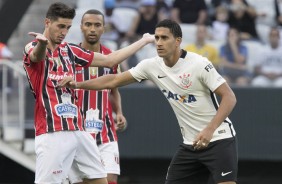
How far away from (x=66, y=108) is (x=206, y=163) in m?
1.41

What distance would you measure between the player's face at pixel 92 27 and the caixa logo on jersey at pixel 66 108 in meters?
1.30

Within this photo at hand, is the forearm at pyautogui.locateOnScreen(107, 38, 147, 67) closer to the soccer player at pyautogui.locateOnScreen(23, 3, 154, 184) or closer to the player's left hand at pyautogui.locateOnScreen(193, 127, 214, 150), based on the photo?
the soccer player at pyautogui.locateOnScreen(23, 3, 154, 184)

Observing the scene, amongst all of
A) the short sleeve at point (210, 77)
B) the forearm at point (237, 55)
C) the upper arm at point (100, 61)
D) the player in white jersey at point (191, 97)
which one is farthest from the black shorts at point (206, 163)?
the forearm at point (237, 55)

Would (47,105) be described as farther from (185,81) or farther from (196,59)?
(196,59)

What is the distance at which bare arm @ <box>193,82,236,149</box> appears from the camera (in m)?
7.45

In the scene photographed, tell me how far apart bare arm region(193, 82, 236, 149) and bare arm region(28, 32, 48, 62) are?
5.15 feet

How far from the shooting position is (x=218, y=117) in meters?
7.53

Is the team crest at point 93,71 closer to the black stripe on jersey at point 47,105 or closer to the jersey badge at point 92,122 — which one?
the jersey badge at point 92,122

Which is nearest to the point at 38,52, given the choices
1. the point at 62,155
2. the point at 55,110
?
the point at 55,110

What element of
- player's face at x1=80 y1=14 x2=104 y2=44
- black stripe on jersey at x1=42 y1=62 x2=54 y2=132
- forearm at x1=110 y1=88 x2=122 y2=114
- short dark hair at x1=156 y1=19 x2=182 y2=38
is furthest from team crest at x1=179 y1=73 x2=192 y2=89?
forearm at x1=110 y1=88 x2=122 y2=114

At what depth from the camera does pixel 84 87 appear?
7.79 meters

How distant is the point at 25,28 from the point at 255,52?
13.1 ft

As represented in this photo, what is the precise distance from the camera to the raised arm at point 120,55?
7.95m

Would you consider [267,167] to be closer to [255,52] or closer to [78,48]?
[255,52]
